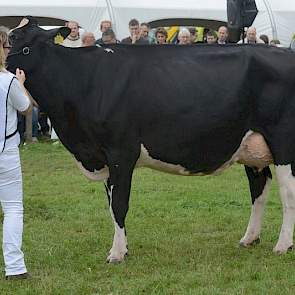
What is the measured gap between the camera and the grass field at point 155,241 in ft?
20.4

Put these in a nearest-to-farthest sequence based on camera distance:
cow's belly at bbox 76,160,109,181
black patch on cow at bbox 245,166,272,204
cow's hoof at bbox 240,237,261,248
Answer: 1. cow's belly at bbox 76,160,109,181
2. cow's hoof at bbox 240,237,261,248
3. black patch on cow at bbox 245,166,272,204

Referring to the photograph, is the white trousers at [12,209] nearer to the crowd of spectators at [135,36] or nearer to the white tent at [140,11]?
the crowd of spectators at [135,36]

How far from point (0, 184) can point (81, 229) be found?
2348mm

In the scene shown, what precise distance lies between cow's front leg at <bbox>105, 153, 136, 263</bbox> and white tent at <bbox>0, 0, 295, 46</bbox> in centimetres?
1409

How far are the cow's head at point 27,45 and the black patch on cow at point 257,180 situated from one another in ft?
8.03

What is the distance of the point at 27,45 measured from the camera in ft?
22.7

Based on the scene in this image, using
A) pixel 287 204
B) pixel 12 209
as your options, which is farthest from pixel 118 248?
pixel 287 204

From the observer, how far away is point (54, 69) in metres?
7.02

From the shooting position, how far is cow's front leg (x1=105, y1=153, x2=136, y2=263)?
6918 millimetres

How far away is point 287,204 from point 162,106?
1553 millimetres

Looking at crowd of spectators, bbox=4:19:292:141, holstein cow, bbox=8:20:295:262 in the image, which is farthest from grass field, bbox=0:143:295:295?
crowd of spectators, bbox=4:19:292:141

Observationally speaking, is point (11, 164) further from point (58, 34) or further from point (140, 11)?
point (140, 11)

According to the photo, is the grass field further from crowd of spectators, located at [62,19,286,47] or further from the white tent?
the white tent

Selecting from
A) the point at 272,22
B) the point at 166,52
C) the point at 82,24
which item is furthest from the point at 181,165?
the point at 272,22
